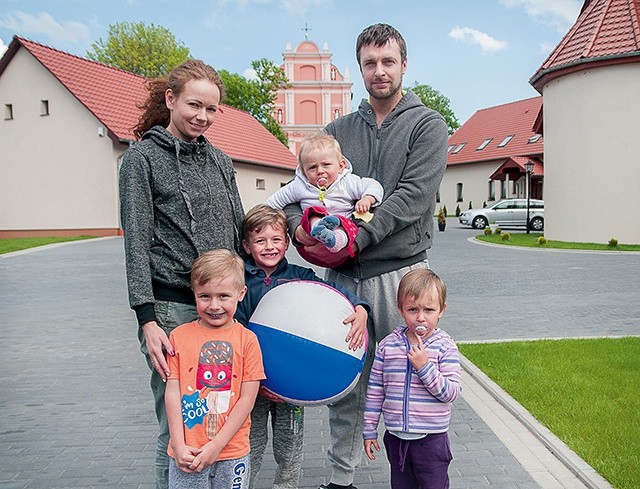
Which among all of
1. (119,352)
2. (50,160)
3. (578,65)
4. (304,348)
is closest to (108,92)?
(50,160)

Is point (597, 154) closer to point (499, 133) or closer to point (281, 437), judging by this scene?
point (281, 437)

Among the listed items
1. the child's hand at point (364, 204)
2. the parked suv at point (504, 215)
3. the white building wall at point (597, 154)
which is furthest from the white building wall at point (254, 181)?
the child's hand at point (364, 204)

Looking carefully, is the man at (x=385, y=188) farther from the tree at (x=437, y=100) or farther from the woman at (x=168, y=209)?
the tree at (x=437, y=100)

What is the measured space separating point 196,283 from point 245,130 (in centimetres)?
3579

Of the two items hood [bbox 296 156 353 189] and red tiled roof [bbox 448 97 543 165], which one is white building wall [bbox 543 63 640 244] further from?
hood [bbox 296 156 353 189]

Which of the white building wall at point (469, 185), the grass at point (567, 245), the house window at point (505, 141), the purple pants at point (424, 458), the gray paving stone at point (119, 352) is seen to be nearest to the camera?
the purple pants at point (424, 458)

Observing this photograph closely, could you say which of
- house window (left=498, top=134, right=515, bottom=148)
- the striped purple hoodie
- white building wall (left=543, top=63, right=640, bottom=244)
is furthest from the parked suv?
the striped purple hoodie

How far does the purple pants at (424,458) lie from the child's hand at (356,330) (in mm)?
493

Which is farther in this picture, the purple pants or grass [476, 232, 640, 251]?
grass [476, 232, 640, 251]

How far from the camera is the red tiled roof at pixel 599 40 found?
21297mm

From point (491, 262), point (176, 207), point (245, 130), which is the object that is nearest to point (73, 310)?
point (176, 207)

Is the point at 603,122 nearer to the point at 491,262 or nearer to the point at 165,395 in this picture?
the point at 491,262

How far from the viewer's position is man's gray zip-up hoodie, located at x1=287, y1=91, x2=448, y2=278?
321 cm

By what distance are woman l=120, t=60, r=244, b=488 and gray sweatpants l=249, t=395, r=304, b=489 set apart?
49 centimetres
